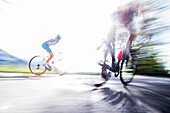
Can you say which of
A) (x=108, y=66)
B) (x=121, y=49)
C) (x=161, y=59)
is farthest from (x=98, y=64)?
(x=161, y=59)

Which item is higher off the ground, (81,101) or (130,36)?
(130,36)

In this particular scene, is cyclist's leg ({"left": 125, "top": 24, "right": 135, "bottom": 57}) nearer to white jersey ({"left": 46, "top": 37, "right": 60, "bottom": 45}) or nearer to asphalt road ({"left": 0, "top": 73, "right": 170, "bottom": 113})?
asphalt road ({"left": 0, "top": 73, "right": 170, "bottom": 113})

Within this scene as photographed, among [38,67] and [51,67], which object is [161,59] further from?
[38,67]

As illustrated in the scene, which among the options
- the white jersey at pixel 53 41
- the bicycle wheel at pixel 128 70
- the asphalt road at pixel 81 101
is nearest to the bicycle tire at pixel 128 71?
the bicycle wheel at pixel 128 70

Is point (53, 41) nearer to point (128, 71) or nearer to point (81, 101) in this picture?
point (128, 71)

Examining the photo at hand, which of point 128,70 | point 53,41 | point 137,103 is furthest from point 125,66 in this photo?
point 53,41

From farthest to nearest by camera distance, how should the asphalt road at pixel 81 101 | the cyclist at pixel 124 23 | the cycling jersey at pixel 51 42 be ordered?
the cycling jersey at pixel 51 42, the cyclist at pixel 124 23, the asphalt road at pixel 81 101

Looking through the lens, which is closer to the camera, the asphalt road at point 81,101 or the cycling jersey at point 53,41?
the asphalt road at point 81,101

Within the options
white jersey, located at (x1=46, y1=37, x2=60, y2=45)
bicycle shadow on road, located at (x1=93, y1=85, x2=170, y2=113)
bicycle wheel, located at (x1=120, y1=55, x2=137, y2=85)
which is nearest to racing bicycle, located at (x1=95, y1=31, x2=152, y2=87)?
bicycle wheel, located at (x1=120, y1=55, x2=137, y2=85)

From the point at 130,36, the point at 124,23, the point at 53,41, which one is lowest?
the point at 130,36

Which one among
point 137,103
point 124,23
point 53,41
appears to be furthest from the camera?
point 53,41

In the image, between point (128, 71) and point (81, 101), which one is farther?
point (128, 71)

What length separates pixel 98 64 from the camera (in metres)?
3.80

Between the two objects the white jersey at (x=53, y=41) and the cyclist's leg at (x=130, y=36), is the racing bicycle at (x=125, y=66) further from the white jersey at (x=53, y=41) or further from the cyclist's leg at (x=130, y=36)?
the white jersey at (x=53, y=41)
